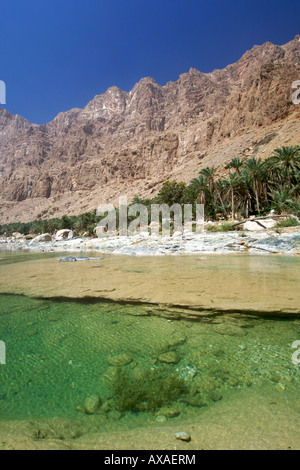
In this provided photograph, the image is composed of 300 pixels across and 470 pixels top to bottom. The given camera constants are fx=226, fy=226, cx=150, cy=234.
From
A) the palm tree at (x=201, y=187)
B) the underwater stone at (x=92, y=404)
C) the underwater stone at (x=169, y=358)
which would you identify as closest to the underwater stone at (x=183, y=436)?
the underwater stone at (x=92, y=404)

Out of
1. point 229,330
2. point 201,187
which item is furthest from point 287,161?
point 229,330

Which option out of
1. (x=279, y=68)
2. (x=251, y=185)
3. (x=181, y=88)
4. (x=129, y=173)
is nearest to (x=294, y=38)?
(x=181, y=88)

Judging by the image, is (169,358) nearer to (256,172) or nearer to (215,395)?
(215,395)

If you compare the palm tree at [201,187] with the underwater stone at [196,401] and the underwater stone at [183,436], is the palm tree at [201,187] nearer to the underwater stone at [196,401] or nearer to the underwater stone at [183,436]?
the underwater stone at [196,401]

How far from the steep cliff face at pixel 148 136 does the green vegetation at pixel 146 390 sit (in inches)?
1984

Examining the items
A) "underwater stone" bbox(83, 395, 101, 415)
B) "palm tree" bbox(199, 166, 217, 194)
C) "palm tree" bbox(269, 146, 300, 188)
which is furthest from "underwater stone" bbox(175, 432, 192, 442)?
"palm tree" bbox(199, 166, 217, 194)

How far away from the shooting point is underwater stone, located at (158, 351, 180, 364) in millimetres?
2329

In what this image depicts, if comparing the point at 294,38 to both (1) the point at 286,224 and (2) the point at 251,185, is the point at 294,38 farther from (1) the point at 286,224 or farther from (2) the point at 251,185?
(1) the point at 286,224

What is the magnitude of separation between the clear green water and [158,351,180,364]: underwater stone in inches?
0.6

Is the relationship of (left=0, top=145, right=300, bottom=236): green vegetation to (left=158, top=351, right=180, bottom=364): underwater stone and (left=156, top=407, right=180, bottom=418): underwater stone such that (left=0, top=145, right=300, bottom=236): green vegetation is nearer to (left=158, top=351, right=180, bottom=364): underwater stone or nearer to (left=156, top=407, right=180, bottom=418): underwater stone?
(left=158, top=351, right=180, bottom=364): underwater stone

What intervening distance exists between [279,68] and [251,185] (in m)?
53.6

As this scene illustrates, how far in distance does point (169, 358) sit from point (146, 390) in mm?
525

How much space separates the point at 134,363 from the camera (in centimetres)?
231

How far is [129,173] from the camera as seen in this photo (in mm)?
87188
